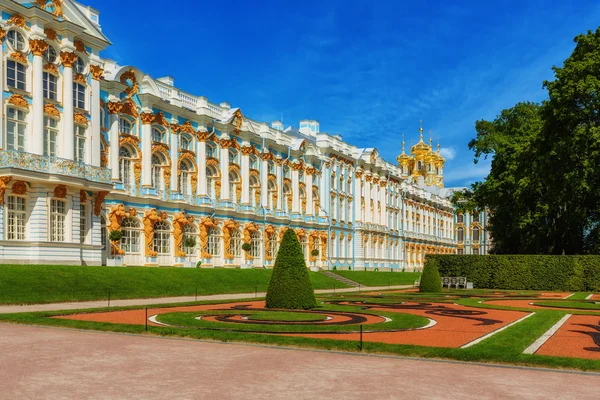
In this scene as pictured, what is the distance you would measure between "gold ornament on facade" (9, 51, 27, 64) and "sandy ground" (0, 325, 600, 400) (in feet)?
73.7

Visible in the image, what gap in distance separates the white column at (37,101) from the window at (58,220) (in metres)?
2.76

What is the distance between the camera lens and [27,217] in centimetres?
3212

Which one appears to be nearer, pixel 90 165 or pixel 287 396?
pixel 287 396

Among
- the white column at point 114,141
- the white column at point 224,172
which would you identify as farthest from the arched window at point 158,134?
the white column at point 224,172

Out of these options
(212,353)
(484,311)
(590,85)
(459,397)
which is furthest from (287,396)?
(590,85)

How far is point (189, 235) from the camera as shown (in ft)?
159

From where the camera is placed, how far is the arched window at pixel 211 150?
51.3m

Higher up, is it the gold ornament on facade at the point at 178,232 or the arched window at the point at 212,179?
the arched window at the point at 212,179

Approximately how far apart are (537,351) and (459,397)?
566 centimetres

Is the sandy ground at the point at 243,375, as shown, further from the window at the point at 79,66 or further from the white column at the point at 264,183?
the white column at the point at 264,183

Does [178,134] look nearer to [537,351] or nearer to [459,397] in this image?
[537,351]

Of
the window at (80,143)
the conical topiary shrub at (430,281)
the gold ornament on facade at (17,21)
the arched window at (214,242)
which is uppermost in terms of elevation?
the gold ornament on facade at (17,21)

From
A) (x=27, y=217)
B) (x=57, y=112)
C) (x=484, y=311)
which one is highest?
(x=57, y=112)

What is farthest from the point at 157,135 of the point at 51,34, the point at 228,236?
the point at 51,34
